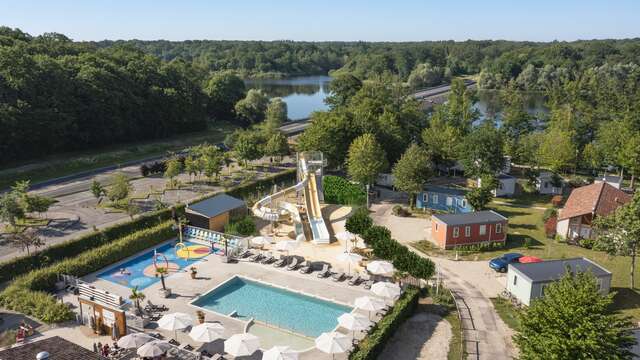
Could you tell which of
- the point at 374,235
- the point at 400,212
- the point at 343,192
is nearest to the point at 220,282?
the point at 374,235

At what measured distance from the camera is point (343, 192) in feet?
164

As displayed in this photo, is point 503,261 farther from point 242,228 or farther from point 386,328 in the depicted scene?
point 242,228

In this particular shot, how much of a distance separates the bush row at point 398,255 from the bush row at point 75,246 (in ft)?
55.9

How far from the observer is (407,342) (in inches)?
985

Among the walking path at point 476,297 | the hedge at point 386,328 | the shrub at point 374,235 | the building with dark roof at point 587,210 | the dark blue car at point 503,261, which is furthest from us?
the building with dark roof at point 587,210

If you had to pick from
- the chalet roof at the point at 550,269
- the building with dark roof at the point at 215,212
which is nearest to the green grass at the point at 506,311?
the chalet roof at the point at 550,269

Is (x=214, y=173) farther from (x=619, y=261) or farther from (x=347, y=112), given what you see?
(x=619, y=261)

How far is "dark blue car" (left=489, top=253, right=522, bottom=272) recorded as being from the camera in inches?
1313

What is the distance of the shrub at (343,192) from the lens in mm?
49281

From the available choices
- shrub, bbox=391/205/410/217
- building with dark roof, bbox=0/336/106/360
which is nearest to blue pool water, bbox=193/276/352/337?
building with dark roof, bbox=0/336/106/360

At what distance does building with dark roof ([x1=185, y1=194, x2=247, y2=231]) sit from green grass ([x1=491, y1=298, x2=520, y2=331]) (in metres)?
22.1

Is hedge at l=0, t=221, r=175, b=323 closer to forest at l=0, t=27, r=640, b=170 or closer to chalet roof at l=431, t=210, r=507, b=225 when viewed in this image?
chalet roof at l=431, t=210, r=507, b=225

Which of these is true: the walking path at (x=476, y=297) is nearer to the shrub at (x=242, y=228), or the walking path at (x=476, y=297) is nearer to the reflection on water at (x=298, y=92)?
the shrub at (x=242, y=228)

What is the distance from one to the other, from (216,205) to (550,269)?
26.2 m
